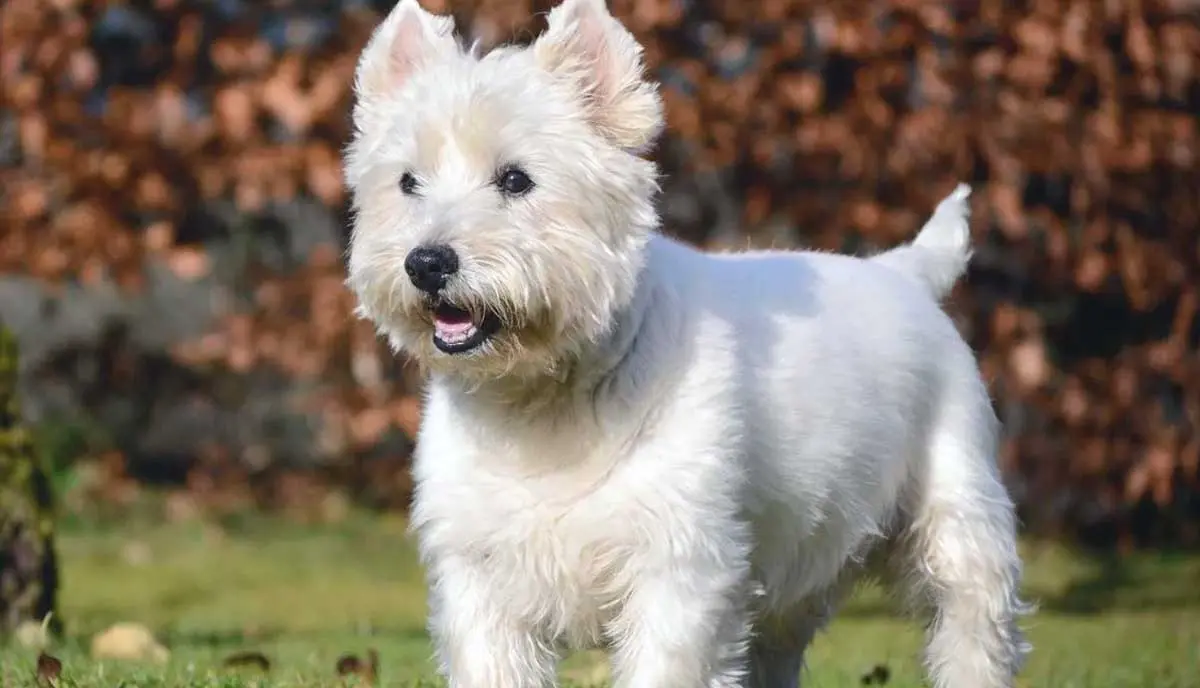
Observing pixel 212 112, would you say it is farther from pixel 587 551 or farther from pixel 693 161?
pixel 587 551

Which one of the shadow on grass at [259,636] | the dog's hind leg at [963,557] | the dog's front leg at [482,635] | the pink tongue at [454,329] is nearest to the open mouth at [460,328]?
the pink tongue at [454,329]

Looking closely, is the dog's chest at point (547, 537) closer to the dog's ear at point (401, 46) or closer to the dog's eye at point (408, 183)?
the dog's eye at point (408, 183)

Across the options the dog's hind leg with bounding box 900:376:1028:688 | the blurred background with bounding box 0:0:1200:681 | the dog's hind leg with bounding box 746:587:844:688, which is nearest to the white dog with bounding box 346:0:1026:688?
the dog's hind leg with bounding box 900:376:1028:688

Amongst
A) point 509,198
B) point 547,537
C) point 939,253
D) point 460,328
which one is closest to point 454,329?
point 460,328

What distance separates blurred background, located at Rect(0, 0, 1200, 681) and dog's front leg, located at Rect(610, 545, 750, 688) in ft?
15.9

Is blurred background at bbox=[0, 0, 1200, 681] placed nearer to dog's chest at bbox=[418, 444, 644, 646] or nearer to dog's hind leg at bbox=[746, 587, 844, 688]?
dog's hind leg at bbox=[746, 587, 844, 688]

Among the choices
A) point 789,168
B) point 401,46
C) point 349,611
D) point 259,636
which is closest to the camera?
point 401,46

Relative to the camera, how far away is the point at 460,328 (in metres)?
4.57

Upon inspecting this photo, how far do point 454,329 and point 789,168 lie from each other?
217 inches

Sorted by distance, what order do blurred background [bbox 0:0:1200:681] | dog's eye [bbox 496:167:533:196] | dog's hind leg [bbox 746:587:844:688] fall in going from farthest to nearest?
blurred background [bbox 0:0:1200:681], dog's hind leg [bbox 746:587:844:688], dog's eye [bbox 496:167:533:196]

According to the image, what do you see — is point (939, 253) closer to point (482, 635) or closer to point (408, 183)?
point (408, 183)

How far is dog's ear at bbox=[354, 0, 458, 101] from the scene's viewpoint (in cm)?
499

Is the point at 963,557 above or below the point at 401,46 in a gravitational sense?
below

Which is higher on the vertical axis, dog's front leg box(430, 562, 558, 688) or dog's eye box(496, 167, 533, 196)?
dog's eye box(496, 167, 533, 196)
